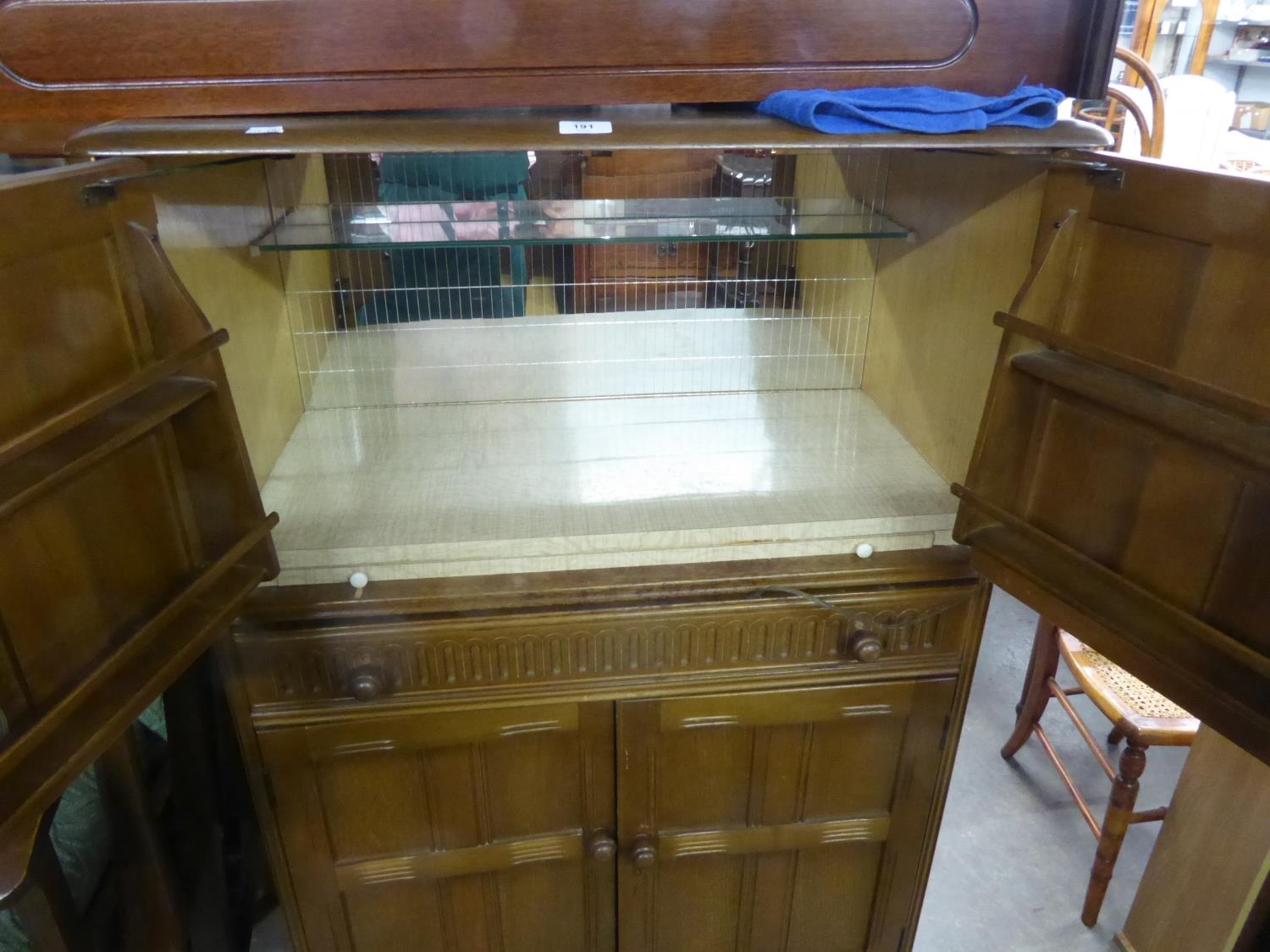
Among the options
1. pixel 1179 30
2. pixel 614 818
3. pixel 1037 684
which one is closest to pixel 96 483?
pixel 614 818

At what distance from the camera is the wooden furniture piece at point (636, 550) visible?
664 millimetres

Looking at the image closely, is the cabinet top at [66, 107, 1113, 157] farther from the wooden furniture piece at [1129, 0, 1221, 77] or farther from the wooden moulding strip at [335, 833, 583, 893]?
the wooden furniture piece at [1129, 0, 1221, 77]

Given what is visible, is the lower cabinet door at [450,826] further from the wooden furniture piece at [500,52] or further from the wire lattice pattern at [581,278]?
the wooden furniture piece at [500,52]

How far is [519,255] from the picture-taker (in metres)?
1.21

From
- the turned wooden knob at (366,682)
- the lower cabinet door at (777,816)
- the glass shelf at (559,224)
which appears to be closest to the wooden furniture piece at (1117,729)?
the lower cabinet door at (777,816)

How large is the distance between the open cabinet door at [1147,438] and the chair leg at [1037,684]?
918 mm

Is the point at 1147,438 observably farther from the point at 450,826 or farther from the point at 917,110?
the point at 450,826

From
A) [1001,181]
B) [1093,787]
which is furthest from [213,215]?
[1093,787]

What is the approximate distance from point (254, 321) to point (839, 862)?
3.56 ft

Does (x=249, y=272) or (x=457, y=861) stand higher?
(x=249, y=272)

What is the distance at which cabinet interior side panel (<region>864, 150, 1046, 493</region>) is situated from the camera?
0.94 meters

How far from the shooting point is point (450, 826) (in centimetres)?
110

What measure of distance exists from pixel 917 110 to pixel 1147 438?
0.38 meters

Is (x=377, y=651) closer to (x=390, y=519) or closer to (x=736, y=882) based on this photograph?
(x=390, y=519)
